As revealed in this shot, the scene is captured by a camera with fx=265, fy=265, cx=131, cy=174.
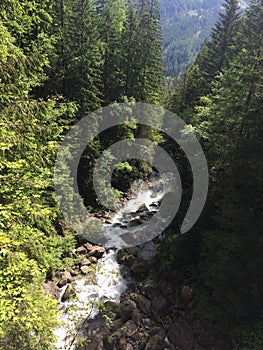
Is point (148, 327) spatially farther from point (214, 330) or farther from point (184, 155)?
point (184, 155)

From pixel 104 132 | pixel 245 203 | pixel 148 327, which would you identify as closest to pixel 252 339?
pixel 148 327

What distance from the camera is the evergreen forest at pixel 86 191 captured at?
7469 millimetres

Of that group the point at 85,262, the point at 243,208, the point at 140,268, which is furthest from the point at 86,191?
the point at 243,208

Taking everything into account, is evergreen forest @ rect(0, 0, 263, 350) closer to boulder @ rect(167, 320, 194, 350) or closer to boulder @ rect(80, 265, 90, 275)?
boulder @ rect(167, 320, 194, 350)

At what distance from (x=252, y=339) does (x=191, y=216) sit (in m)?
5.61

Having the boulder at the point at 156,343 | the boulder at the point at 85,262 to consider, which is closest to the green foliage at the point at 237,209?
the boulder at the point at 156,343

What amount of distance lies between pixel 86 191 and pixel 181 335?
11.8 metres

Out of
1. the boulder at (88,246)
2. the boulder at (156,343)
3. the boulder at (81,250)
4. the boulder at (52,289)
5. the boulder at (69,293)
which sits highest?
the boulder at (88,246)

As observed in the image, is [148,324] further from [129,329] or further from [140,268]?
[140,268]

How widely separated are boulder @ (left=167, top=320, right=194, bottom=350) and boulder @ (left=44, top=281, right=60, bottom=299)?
224 inches

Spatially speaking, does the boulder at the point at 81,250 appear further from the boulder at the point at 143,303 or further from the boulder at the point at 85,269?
the boulder at the point at 143,303

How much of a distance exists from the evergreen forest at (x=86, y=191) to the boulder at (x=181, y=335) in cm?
12

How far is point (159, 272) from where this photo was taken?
14289mm

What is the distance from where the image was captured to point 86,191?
788 inches
